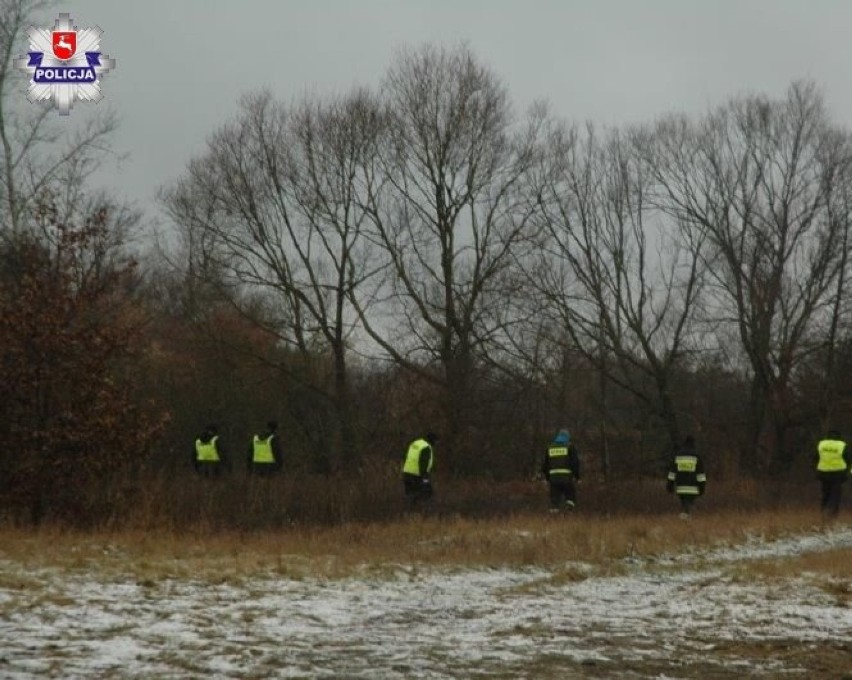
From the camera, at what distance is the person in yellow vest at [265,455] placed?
24141mm

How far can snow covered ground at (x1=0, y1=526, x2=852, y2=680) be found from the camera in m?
6.91

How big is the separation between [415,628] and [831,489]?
1544 cm

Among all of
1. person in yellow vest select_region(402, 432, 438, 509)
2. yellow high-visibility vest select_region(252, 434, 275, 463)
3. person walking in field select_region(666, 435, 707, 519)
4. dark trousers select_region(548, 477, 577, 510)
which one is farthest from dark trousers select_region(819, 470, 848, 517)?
yellow high-visibility vest select_region(252, 434, 275, 463)

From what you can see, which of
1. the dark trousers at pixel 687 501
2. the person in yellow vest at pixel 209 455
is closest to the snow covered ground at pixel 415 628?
the dark trousers at pixel 687 501

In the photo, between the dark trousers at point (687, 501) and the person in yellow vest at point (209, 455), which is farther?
the person in yellow vest at point (209, 455)

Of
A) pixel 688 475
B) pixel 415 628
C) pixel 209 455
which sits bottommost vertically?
pixel 415 628

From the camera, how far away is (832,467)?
2128 centimetres

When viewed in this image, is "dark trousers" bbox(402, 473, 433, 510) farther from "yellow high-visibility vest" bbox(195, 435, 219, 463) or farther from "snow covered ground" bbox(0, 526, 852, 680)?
"snow covered ground" bbox(0, 526, 852, 680)

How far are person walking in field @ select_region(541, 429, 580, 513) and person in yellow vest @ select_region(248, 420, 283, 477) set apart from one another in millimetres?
6069

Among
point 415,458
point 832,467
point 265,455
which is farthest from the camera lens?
point 265,455

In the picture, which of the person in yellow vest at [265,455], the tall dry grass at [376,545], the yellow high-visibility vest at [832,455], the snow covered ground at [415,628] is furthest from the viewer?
the person in yellow vest at [265,455]

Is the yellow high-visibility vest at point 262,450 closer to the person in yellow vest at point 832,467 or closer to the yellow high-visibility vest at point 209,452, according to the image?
the yellow high-visibility vest at point 209,452

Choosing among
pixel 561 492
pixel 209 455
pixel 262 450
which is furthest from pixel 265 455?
pixel 561 492

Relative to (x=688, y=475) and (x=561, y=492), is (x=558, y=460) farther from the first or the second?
(x=688, y=475)
